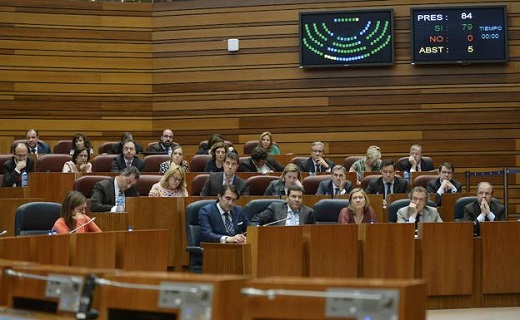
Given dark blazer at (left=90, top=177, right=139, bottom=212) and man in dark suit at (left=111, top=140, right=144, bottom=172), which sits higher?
man in dark suit at (left=111, top=140, right=144, bottom=172)

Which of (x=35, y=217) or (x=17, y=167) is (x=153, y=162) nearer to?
(x=17, y=167)

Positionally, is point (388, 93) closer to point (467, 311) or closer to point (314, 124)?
point (314, 124)

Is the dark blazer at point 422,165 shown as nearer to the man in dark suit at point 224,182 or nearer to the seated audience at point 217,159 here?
the seated audience at point 217,159

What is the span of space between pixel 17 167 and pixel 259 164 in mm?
2488

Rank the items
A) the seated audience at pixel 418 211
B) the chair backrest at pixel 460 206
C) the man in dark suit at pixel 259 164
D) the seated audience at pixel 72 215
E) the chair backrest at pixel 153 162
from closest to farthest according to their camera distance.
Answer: the seated audience at pixel 72 215 < the seated audience at pixel 418 211 < the chair backrest at pixel 460 206 < the man in dark suit at pixel 259 164 < the chair backrest at pixel 153 162

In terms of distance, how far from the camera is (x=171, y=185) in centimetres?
831

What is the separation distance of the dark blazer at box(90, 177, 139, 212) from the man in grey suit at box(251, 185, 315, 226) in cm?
141

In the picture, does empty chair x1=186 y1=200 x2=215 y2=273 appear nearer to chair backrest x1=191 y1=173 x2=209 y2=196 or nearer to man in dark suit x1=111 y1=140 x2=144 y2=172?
chair backrest x1=191 y1=173 x2=209 y2=196

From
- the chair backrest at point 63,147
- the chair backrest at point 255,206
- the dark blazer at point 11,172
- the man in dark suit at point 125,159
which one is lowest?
the chair backrest at point 255,206

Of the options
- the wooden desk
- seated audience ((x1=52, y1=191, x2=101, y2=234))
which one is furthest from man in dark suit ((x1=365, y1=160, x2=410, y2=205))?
the wooden desk

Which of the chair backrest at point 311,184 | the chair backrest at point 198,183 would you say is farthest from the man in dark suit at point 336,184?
the chair backrest at point 198,183

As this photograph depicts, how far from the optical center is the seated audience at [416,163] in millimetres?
11086

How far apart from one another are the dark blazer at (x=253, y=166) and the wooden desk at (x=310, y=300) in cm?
722

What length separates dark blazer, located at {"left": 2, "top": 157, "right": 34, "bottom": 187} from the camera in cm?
955
